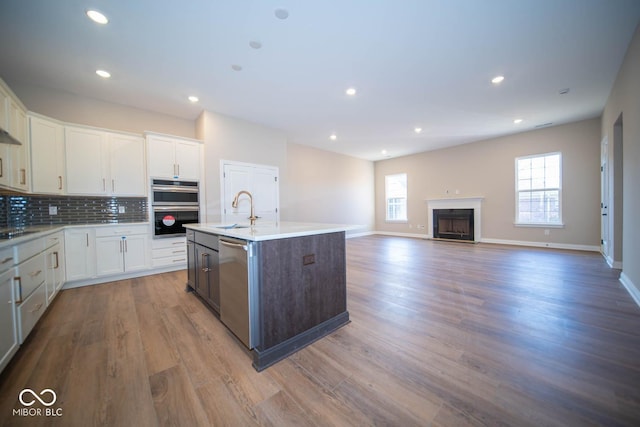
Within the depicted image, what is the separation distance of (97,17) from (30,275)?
2452 mm

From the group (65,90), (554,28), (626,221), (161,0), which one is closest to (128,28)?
(161,0)

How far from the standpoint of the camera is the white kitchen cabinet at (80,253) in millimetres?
3166

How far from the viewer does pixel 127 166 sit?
3.72 m

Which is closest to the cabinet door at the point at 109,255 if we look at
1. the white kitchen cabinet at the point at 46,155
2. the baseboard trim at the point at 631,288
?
the white kitchen cabinet at the point at 46,155

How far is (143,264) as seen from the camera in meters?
3.71

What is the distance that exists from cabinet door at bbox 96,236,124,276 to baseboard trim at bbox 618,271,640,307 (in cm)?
652

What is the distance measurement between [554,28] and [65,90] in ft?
21.5

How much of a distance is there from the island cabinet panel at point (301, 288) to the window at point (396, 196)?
6.96 metres

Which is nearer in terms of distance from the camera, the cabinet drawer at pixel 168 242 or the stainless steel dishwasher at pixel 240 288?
the stainless steel dishwasher at pixel 240 288

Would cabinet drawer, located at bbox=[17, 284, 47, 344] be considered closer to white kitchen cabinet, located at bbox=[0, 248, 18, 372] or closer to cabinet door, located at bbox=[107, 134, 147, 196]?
white kitchen cabinet, located at bbox=[0, 248, 18, 372]

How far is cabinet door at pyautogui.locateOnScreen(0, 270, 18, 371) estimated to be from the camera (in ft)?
4.87

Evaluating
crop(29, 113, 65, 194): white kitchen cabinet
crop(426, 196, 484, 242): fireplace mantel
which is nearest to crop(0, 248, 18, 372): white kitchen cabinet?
crop(29, 113, 65, 194): white kitchen cabinet

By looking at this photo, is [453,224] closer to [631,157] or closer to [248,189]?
[631,157]

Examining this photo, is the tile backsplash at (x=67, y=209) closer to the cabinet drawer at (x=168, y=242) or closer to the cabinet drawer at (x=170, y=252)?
the cabinet drawer at (x=168, y=242)
